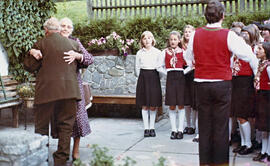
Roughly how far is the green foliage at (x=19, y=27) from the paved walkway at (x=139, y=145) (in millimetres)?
1278

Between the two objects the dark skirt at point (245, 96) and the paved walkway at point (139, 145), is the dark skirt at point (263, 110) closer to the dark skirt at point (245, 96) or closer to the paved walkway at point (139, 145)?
the dark skirt at point (245, 96)

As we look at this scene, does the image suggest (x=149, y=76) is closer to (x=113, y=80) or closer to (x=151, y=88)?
(x=151, y=88)

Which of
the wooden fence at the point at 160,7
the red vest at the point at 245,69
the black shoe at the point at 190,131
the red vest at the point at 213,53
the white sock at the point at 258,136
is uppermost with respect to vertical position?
the wooden fence at the point at 160,7

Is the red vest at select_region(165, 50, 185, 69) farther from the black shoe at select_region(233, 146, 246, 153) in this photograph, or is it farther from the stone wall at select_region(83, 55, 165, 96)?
the stone wall at select_region(83, 55, 165, 96)

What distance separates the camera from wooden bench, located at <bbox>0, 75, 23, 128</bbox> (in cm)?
686

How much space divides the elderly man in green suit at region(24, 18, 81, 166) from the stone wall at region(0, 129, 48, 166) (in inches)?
22.4

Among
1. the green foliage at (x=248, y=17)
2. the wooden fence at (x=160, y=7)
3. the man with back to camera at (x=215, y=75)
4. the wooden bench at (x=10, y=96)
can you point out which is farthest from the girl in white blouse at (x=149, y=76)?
the wooden fence at (x=160, y=7)

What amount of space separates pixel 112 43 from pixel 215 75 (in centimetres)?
506

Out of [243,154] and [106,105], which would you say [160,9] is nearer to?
[106,105]

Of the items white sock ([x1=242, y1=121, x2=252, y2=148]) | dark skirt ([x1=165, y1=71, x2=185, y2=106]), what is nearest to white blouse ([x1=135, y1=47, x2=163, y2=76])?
dark skirt ([x1=165, y1=71, x2=185, y2=106])

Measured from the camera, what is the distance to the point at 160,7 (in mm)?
10000

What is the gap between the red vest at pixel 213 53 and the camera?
4.07 meters

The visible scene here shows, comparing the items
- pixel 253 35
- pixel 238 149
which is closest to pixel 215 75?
pixel 253 35

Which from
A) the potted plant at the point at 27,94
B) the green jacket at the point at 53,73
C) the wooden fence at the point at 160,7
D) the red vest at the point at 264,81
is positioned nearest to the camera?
the green jacket at the point at 53,73
